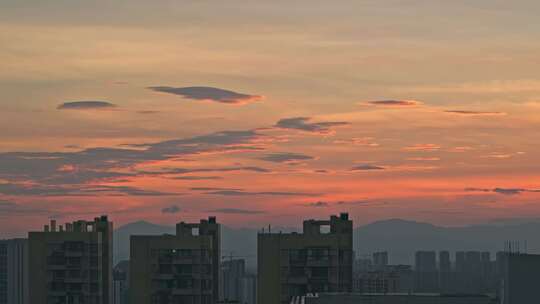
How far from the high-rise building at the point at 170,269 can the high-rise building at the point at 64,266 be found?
6.80 metres

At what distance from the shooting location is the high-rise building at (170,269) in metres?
113

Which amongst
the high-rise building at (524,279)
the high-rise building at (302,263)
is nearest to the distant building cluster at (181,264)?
the high-rise building at (302,263)

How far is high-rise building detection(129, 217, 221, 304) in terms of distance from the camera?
4449 inches

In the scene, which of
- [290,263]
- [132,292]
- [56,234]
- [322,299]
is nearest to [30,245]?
[56,234]

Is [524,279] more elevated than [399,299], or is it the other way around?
[524,279]

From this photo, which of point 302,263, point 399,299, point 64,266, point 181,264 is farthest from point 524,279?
point 64,266

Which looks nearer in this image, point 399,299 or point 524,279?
point 399,299

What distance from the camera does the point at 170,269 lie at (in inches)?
4473

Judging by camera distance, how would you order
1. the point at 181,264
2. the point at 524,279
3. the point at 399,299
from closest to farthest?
the point at 399,299, the point at 524,279, the point at 181,264

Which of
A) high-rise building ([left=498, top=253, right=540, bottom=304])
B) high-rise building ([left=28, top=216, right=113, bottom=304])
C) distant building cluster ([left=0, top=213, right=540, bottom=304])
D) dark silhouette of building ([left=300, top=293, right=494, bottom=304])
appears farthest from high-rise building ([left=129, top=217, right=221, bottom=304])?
dark silhouette of building ([left=300, top=293, right=494, bottom=304])

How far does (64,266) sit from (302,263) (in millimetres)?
25932

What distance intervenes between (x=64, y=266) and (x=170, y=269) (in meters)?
11.2

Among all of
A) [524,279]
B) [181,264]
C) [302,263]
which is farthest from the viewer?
[181,264]

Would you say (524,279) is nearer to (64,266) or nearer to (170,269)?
(170,269)
